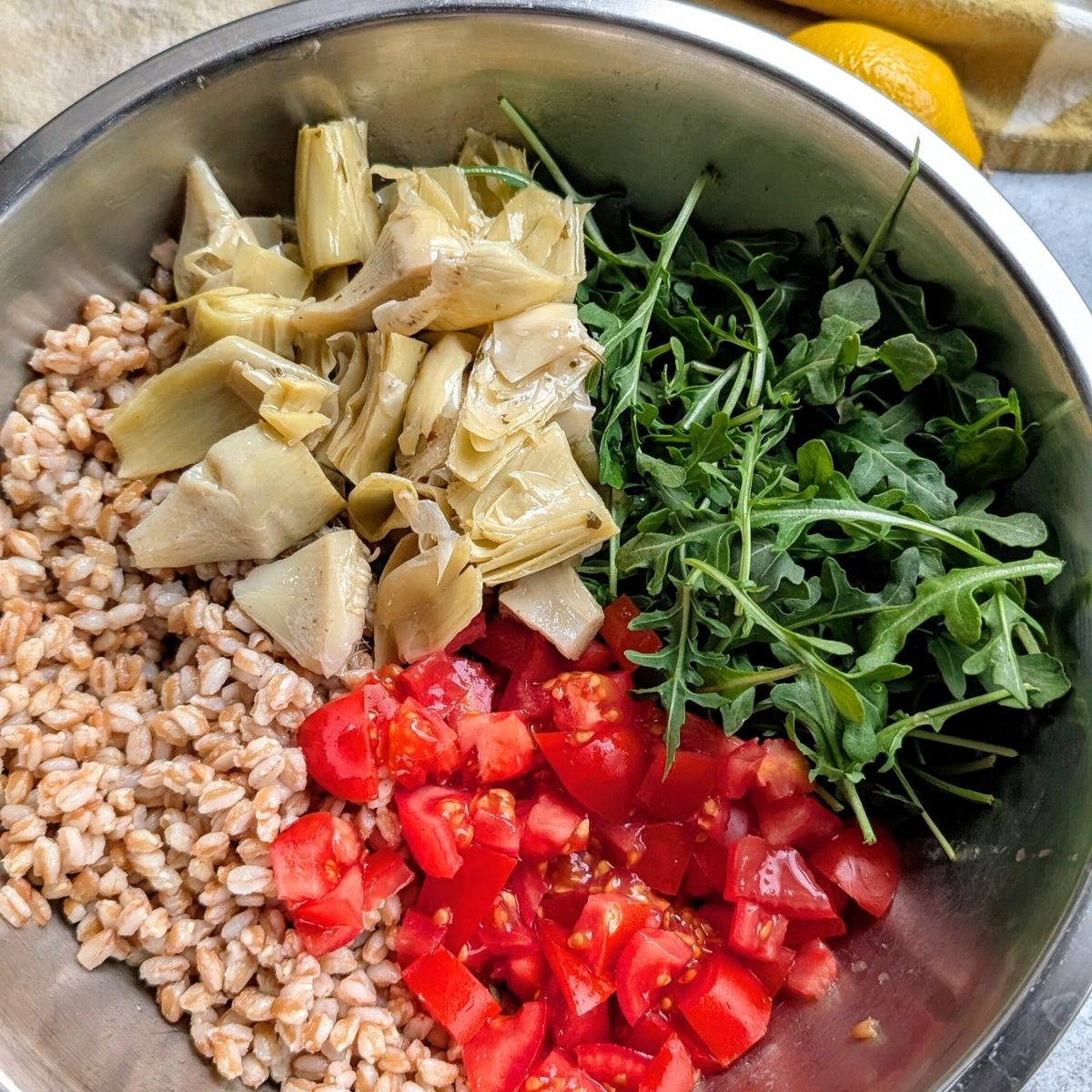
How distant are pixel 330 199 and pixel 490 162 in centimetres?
29

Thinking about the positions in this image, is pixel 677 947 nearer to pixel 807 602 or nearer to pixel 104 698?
pixel 807 602

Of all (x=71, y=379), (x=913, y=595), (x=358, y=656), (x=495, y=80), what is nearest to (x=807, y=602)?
(x=913, y=595)

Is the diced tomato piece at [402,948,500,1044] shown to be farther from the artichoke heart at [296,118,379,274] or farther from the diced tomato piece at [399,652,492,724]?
the artichoke heart at [296,118,379,274]

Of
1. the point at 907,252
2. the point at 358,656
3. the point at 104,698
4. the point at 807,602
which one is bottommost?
the point at 104,698

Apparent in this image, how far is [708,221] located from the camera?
180 cm

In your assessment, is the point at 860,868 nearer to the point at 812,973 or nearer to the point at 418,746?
the point at 812,973

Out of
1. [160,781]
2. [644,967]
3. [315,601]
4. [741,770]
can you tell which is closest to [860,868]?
[741,770]

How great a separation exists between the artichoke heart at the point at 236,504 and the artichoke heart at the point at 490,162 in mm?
573

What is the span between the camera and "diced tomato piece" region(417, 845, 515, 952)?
1.43m

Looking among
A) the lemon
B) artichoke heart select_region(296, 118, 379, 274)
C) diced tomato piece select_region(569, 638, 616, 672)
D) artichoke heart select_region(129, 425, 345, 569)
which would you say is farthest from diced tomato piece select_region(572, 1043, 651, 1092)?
the lemon

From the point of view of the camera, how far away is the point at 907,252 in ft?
5.30

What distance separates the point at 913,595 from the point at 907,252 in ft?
1.87

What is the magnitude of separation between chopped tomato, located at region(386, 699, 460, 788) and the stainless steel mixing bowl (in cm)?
49

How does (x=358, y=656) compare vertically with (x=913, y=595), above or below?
below
